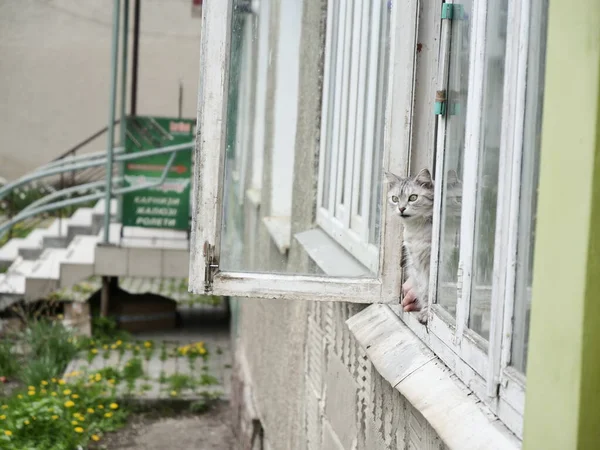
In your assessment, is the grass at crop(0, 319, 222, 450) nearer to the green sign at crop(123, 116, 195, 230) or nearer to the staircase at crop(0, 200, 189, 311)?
the staircase at crop(0, 200, 189, 311)

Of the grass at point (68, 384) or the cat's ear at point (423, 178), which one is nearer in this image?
the cat's ear at point (423, 178)

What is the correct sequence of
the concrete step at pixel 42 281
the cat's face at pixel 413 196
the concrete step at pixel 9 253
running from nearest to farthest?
the cat's face at pixel 413 196, the concrete step at pixel 42 281, the concrete step at pixel 9 253

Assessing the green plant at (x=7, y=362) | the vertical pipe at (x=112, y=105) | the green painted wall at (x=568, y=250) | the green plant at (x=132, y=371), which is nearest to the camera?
the green painted wall at (x=568, y=250)

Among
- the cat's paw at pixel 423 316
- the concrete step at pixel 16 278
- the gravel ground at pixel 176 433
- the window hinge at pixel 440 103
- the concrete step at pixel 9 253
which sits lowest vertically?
the gravel ground at pixel 176 433

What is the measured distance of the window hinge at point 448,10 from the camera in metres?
2.57

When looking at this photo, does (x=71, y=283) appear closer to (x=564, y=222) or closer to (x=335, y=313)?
(x=335, y=313)

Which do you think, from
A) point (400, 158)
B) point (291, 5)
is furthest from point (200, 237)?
point (291, 5)

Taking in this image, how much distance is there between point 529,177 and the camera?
187 cm

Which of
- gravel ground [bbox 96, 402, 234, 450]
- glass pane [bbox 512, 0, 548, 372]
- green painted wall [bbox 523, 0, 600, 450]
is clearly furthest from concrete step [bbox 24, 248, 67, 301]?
green painted wall [bbox 523, 0, 600, 450]

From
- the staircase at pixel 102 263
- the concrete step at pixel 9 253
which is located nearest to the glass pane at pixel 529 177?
the staircase at pixel 102 263

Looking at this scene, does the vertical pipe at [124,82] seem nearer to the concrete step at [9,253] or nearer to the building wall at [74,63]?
the concrete step at [9,253]

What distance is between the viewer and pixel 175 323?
1141 centimetres

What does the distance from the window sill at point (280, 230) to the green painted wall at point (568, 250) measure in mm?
3295

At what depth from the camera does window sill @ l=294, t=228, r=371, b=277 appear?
10.1ft
